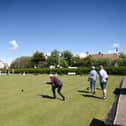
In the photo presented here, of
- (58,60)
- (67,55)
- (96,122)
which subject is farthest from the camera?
(67,55)

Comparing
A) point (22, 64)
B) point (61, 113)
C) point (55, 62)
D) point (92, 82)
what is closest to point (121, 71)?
point (92, 82)

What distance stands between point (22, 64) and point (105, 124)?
13782 centimetres

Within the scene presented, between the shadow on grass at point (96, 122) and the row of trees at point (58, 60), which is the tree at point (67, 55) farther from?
the shadow on grass at point (96, 122)

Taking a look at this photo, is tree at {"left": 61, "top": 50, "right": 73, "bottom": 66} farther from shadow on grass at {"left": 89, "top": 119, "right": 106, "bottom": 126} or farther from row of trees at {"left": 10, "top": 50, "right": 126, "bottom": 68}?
shadow on grass at {"left": 89, "top": 119, "right": 106, "bottom": 126}

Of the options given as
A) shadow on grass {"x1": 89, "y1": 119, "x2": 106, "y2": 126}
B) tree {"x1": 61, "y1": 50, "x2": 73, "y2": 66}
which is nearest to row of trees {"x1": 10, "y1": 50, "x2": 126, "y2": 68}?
tree {"x1": 61, "y1": 50, "x2": 73, "y2": 66}

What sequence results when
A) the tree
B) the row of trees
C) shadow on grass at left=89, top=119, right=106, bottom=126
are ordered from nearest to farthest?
shadow on grass at left=89, top=119, right=106, bottom=126 → the row of trees → the tree

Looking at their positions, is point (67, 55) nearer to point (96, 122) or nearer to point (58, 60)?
point (58, 60)

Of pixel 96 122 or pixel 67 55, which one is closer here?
pixel 96 122

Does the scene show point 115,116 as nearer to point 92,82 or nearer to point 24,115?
point 24,115

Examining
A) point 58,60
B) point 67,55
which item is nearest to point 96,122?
point 58,60

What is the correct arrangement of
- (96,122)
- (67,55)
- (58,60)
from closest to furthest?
1. (96,122)
2. (58,60)
3. (67,55)

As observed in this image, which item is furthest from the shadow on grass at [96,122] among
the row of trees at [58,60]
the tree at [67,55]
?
the tree at [67,55]

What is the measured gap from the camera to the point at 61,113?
1109 cm

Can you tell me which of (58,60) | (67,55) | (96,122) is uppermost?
(67,55)
